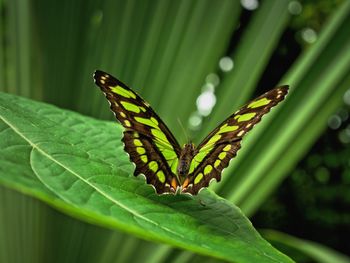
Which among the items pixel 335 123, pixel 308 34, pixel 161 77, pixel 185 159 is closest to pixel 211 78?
pixel 161 77

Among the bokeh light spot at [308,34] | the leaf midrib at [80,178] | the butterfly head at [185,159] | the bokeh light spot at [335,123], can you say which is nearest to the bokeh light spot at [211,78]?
the butterfly head at [185,159]

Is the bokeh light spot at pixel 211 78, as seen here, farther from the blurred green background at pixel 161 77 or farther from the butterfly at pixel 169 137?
the butterfly at pixel 169 137

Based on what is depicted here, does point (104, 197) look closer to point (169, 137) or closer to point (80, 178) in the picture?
point (80, 178)

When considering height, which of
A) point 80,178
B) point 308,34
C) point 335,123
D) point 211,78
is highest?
point 80,178

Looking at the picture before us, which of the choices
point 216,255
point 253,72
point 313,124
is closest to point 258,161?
point 313,124

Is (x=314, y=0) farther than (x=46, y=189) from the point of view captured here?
Yes

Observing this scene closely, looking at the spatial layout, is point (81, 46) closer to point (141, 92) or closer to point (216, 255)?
point (141, 92)

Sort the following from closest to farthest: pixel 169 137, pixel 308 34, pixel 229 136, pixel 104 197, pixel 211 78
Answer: pixel 104 197 < pixel 229 136 < pixel 169 137 < pixel 211 78 < pixel 308 34
